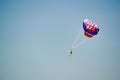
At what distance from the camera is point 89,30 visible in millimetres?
60375

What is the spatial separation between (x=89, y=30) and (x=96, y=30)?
0.68m

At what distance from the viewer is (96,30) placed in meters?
60.3

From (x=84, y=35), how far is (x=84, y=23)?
50.4 inches

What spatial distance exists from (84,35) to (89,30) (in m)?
1.07

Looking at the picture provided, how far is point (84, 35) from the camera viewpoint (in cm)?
6122

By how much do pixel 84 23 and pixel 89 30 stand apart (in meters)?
0.89

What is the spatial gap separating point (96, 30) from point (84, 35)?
154cm

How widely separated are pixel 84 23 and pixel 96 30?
140cm

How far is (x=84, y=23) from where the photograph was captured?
60688 millimetres
